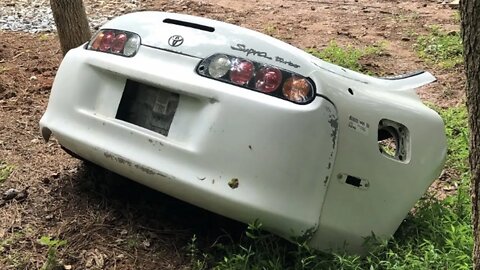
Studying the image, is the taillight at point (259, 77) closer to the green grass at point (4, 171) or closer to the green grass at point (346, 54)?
the green grass at point (4, 171)

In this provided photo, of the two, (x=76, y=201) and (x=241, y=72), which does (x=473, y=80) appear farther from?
(x=76, y=201)

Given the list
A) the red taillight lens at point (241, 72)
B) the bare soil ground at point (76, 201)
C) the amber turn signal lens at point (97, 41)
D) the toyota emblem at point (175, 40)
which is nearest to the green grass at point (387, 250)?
the bare soil ground at point (76, 201)

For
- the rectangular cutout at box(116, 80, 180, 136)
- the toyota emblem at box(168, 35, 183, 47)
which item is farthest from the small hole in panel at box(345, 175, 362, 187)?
the toyota emblem at box(168, 35, 183, 47)

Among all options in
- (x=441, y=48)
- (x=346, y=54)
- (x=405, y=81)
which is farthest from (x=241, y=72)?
(x=441, y=48)

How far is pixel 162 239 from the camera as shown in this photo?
3363 millimetres

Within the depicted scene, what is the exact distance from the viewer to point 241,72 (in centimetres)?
291

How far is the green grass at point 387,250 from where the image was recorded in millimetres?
2975

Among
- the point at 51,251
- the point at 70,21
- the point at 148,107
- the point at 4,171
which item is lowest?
the point at 4,171

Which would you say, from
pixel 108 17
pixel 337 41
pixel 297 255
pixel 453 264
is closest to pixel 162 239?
pixel 297 255

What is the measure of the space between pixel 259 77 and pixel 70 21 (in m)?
3.09

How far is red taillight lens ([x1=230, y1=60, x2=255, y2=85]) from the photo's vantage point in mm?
2883

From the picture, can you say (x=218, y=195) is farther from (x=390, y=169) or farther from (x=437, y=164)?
(x=437, y=164)

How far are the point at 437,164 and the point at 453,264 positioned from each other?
52 cm

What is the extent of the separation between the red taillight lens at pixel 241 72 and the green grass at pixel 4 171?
1791 mm
